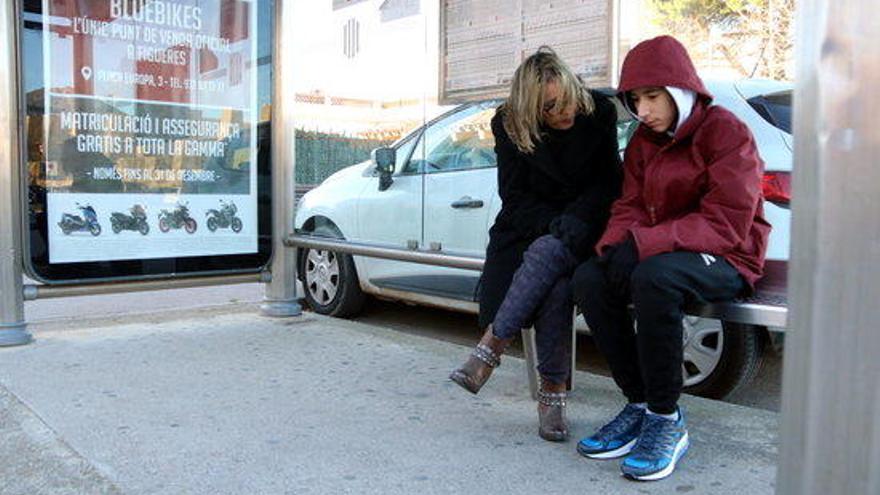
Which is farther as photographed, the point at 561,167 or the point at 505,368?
the point at 505,368

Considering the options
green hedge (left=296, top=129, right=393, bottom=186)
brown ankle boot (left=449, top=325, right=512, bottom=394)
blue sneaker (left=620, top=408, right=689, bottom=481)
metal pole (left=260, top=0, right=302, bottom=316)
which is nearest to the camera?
blue sneaker (left=620, top=408, right=689, bottom=481)

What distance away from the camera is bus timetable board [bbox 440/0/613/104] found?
12.3ft

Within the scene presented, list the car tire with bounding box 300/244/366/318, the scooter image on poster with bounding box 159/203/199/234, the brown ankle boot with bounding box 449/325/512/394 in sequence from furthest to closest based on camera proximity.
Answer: the car tire with bounding box 300/244/366/318
the scooter image on poster with bounding box 159/203/199/234
the brown ankle boot with bounding box 449/325/512/394

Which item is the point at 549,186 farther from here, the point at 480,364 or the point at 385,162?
the point at 385,162

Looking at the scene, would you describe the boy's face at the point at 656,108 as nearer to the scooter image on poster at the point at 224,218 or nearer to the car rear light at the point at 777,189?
the car rear light at the point at 777,189

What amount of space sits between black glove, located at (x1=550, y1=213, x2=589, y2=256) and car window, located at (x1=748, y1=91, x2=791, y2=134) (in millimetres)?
1220

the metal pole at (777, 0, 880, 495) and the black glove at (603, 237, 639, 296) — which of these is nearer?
the metal pole at (777, 0, 880, 495)

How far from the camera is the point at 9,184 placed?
399cm

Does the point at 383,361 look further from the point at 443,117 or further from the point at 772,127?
the point at 772,127

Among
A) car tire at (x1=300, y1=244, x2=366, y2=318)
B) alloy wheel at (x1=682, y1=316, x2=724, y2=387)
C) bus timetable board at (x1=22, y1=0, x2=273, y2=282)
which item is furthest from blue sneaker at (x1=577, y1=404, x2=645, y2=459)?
car tire at (x1=300, y1=244, x2=366, y2=318)

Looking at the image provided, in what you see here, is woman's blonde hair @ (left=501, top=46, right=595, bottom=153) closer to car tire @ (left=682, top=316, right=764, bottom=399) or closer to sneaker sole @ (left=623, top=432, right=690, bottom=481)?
sneaker sole @ (left=623, top=432, right=690, bottom=481)

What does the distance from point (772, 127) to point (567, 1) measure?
1073 millimetres

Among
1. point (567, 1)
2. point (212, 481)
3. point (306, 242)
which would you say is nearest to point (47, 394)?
point (212, 481)

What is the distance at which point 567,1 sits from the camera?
12.5 feet
